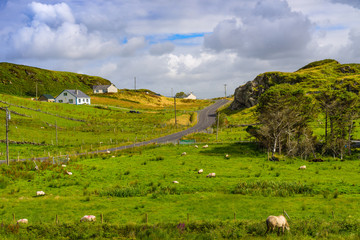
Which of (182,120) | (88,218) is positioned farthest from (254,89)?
(88,218)

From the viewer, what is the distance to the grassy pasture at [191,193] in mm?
27422

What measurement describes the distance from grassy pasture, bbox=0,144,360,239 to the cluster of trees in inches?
244

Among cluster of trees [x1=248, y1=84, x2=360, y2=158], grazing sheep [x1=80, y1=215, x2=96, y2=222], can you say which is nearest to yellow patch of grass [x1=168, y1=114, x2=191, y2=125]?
cluster of trees [x1=248, y1=84, x2=360, y2=158]

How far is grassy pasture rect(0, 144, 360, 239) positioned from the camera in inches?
1080

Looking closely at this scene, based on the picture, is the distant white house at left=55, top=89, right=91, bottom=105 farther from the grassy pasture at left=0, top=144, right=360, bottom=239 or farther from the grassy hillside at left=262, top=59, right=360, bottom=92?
the grassy pasture at left=0, top=144, right=360, bottom=239

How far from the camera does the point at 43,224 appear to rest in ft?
85.7

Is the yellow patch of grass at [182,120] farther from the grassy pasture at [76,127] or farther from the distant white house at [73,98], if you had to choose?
the distant white house at [73,98]

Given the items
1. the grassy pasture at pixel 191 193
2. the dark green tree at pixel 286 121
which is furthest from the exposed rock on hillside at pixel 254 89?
the grassy pasture at pixel 191 193

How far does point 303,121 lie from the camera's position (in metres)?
64.1

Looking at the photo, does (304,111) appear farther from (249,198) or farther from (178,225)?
(178,225)

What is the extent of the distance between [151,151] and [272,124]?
27.0 m

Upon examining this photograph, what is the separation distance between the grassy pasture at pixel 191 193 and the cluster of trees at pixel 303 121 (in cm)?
620

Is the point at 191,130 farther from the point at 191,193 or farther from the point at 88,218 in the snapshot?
the point at 88,218

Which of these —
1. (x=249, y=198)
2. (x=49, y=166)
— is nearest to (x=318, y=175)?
(x=249, y=198)
